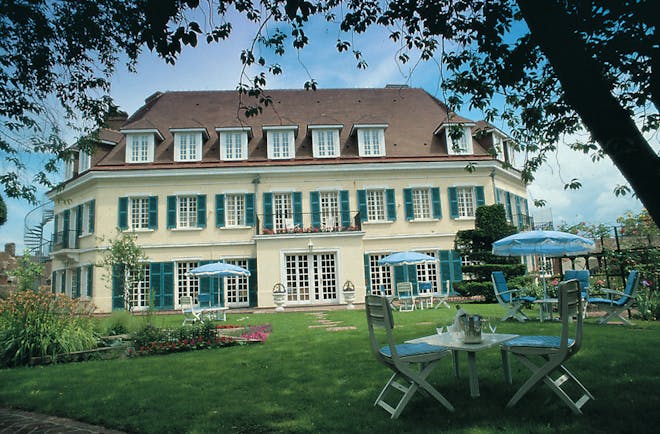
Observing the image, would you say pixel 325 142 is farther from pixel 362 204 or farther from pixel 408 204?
pixel 408 204

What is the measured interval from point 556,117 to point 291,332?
6.80 m

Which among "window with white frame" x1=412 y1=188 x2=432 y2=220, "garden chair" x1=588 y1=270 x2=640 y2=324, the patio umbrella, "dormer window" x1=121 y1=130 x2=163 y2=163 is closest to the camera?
"garden chair" x1=588 y1=270 x2=640 y2=324

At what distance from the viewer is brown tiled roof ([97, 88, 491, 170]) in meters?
21.8

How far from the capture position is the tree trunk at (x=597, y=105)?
8.24 feet

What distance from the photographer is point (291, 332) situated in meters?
10.1

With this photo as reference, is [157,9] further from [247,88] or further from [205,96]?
[205,96]

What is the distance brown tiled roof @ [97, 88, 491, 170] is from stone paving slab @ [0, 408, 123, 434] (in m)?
17.2

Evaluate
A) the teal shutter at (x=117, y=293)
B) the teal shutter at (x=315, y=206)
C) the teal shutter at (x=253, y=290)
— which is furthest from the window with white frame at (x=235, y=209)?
the teal shutter at (x=117, y=293)

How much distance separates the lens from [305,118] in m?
24.1

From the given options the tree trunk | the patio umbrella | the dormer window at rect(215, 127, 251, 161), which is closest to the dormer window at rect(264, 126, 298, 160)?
the dormer window at rect(215, 127, 251, 161)

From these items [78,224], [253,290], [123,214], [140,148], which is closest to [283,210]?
[253,290]

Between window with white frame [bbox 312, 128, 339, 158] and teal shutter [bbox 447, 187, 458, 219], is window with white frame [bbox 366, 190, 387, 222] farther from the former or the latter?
teal shutter [bbox 447, 187, 458, 219]

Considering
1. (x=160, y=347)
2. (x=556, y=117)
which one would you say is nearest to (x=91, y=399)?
(x=160, y=347)

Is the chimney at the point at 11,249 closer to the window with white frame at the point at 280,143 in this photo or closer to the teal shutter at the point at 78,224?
the teal shutter at the point at 78,224
